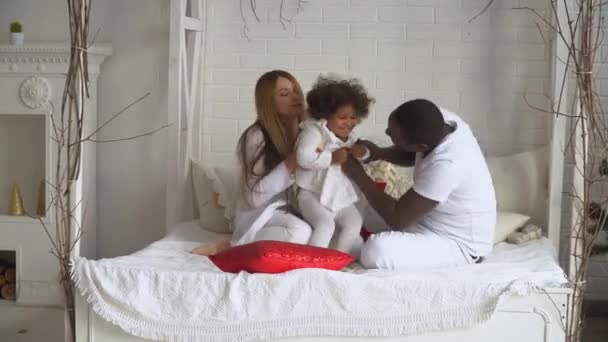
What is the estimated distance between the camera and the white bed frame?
3.44m

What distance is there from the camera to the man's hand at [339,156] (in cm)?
399

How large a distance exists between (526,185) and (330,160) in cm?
128

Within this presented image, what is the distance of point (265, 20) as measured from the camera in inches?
198

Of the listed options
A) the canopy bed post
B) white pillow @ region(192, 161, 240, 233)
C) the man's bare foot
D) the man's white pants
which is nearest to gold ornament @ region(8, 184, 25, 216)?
the canopy bed post

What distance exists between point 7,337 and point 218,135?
1.59 m

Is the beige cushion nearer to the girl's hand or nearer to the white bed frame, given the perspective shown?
the girl's hand

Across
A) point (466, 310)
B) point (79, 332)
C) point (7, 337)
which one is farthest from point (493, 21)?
point (7, 337)

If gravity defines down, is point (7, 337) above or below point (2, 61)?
below

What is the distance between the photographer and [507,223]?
174 inches

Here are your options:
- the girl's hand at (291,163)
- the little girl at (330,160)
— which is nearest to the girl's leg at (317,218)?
the little girl at (330,160)

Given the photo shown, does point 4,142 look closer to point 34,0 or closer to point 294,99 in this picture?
point 34,0

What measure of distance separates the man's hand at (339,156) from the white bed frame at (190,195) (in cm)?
89

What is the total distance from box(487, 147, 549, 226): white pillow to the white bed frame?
17cm

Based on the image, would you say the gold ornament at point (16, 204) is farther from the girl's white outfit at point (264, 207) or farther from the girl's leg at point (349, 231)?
the girl's leg at point (349, 231)
